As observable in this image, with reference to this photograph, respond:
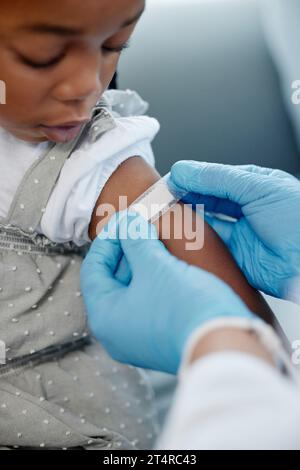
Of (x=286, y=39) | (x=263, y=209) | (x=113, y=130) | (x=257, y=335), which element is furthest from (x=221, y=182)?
(x=286, y=39)

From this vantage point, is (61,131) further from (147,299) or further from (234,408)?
(234,408)

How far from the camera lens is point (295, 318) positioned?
110cm

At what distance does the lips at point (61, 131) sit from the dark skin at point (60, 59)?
0.04 ft

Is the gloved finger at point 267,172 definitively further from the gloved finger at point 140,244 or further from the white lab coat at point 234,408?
the white lab coat at point 234,408

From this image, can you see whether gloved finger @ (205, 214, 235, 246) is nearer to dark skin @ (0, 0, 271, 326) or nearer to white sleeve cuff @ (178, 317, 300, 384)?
dark skin @ (0, 0, 271, 326)

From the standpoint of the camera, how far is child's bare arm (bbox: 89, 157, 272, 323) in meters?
0.83

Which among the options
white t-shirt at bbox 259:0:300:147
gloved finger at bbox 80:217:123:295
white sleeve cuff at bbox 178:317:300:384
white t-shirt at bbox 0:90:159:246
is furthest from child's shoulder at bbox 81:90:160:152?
white t-shirt at bbox 259:0:300:147

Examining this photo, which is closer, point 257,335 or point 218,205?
point 257,335

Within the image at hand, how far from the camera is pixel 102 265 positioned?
0.79 metres

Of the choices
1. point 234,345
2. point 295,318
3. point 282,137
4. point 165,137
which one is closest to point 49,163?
point 234,345

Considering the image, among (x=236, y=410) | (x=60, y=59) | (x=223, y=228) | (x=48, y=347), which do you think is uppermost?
Result: (x=60, y=59)

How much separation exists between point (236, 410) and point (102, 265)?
0.36 metres

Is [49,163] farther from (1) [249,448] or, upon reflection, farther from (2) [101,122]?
(1) [249,448]
